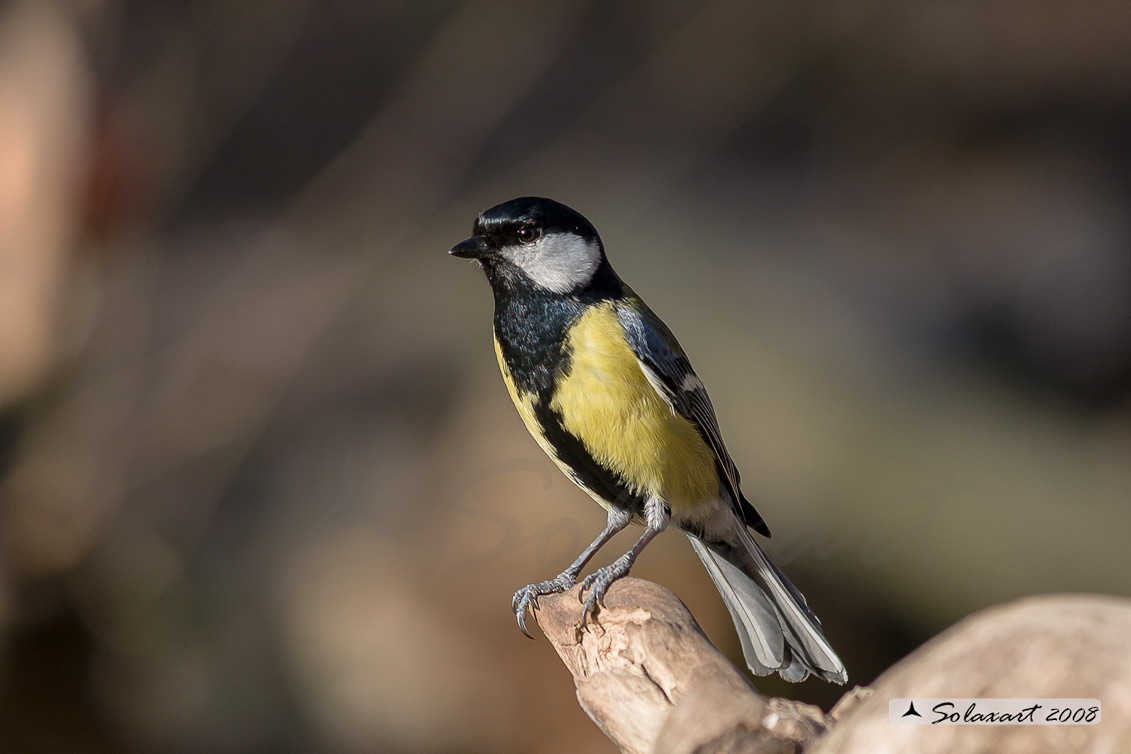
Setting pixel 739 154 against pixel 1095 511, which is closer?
pixel 1095 511

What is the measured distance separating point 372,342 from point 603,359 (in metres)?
2.59

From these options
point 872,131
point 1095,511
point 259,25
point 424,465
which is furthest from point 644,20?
point 1095,511

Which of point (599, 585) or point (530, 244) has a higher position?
point (530, 244)

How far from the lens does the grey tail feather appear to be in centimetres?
156

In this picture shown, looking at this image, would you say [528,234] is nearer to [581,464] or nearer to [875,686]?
[581,464]

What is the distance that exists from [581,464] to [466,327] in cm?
220

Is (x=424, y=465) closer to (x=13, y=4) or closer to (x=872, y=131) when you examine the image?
(x=13, y=4)

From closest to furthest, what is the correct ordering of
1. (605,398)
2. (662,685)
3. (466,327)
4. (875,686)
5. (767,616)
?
1. (875,686)
2. (662,685)
3. (605,398)
4. (767,616)
5. (466,327)

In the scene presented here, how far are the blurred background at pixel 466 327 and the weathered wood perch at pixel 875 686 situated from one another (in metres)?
1.48

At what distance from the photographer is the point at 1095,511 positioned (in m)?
3.32

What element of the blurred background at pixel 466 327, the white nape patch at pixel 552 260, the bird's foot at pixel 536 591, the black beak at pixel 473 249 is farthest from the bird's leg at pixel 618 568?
the blurred background at pixel 466 327

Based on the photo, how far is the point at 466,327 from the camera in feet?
11.9

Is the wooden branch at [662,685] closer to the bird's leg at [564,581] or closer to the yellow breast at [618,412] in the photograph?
the bird's leg at [564,581]

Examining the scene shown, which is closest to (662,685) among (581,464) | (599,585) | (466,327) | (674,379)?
(599,585)
